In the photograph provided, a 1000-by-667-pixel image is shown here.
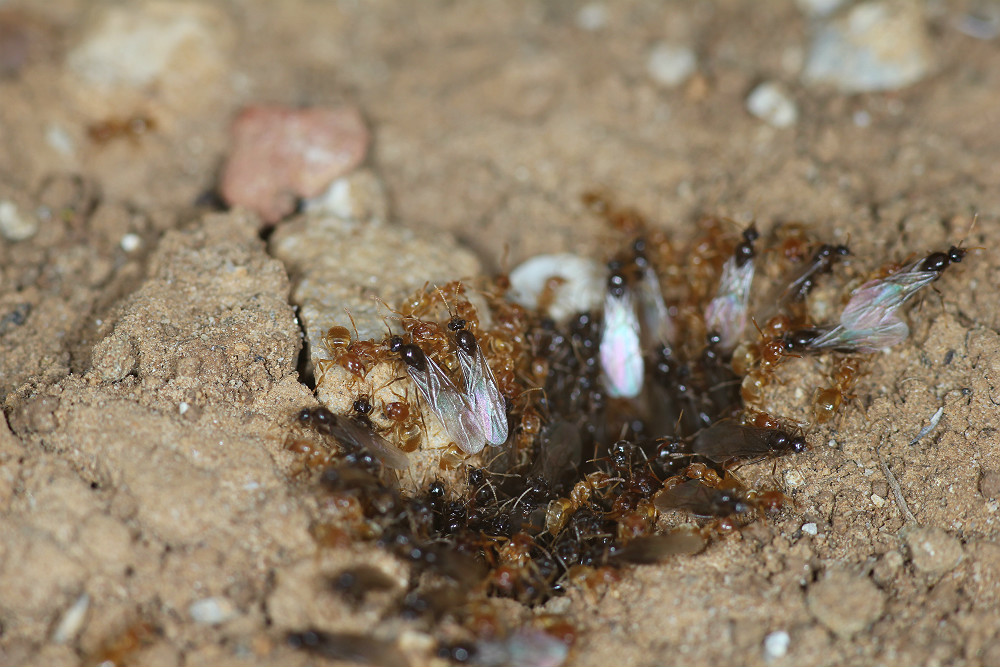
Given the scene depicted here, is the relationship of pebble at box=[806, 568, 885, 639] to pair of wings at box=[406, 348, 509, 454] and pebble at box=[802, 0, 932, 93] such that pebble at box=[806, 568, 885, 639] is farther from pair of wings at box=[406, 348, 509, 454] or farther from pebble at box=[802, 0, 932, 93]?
pebble at box=[802, 0, 932, 93]

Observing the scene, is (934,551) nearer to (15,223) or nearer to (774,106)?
(774,106)

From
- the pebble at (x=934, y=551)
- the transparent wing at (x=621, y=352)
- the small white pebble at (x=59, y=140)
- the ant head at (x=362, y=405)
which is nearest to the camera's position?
the pebble at (x=934, y=551)

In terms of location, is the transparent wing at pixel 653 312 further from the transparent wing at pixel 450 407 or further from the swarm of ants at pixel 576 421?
the transparent wing at pixel 450 407

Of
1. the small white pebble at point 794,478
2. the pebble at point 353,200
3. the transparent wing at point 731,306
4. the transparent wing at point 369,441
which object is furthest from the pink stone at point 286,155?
the small white pebble at point 794,478

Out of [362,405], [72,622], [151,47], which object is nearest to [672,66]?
[362,405]

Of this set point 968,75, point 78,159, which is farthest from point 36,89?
point 968,75
